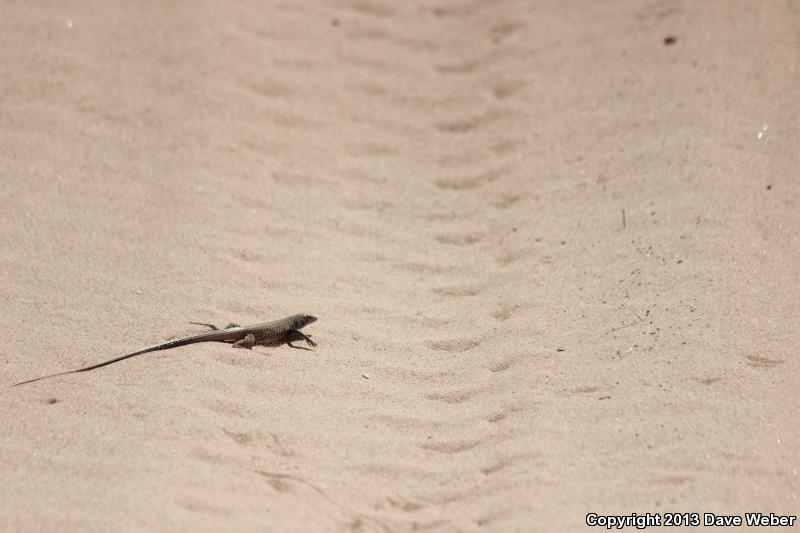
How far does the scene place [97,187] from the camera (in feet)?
17.0

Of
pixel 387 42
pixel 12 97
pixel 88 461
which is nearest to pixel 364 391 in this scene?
pixel 88 461

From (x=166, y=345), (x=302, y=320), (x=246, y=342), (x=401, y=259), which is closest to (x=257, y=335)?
(x=246, y=342)

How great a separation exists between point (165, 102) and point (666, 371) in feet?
11.0

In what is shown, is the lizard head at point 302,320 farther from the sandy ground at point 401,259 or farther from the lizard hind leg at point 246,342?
the lizard hind leg at point 246,342

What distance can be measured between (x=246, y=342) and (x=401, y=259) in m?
1.09

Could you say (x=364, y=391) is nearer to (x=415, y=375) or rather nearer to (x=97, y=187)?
(x=415, y=375)

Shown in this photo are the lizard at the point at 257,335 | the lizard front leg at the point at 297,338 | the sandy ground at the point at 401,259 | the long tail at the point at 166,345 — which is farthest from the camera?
the lizard front leg at the point at 297,338

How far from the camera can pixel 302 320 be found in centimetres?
444

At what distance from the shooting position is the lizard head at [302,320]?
173 inches

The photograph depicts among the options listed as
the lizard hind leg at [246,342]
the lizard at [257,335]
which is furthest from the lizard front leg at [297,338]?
the lizard hind leg at [246,342]

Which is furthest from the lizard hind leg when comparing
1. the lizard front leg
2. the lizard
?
the lizard front leg

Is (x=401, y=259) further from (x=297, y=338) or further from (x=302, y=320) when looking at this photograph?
(x=297, y=338)

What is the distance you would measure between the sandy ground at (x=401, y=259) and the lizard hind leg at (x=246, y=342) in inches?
3.0

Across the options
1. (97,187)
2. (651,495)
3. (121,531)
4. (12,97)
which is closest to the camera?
(121,531)
